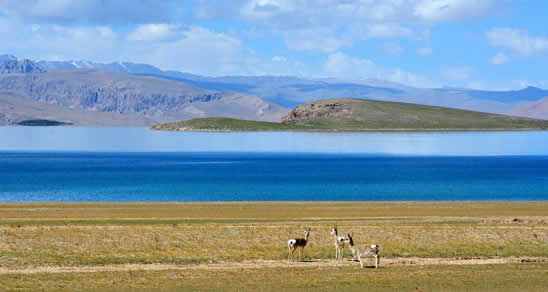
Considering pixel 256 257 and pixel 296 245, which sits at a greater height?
pixel 296 245

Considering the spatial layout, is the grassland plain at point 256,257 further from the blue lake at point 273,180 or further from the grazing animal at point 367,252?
the blue lake at point 273,180

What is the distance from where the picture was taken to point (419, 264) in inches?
1227

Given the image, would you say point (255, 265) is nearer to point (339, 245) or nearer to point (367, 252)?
point (339, 245)

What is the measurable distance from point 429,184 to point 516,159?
75.4 meters

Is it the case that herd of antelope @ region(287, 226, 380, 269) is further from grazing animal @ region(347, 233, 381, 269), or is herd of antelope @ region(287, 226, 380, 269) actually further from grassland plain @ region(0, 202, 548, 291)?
grassland plain @ region(0, 202, 548, 291)

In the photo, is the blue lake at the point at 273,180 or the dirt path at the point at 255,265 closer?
the dirt path at the point at 255,265

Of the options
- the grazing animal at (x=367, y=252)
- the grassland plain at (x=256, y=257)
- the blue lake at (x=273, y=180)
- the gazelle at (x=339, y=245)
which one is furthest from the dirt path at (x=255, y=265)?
the blue lake at (x=273, y=180)

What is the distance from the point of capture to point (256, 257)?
32906 mm

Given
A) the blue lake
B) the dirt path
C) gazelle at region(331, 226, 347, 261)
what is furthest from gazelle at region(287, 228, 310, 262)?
the blue lake

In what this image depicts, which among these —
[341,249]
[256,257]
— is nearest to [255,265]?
[256,257]

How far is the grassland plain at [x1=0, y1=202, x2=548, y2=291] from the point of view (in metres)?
26.4

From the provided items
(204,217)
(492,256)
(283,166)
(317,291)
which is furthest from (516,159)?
(317,291)

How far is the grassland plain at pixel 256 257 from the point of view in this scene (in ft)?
86.5

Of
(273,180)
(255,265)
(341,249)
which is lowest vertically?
(255,265)
